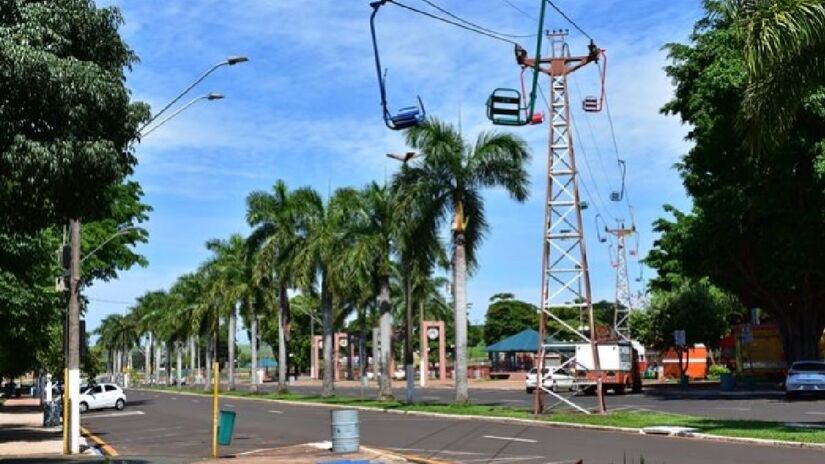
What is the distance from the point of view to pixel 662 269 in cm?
6209

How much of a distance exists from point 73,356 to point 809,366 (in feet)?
97.7

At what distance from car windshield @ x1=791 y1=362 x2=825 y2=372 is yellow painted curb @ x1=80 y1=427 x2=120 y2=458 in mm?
27076

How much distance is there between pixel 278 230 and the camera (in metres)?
57.8

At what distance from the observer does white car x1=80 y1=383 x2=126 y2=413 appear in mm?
53719

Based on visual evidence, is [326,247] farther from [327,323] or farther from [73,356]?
[73,356]

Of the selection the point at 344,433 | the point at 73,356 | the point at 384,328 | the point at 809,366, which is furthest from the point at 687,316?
the point at 73,356

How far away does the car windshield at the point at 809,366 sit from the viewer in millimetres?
39531

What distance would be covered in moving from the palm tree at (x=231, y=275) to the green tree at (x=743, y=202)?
101 feet

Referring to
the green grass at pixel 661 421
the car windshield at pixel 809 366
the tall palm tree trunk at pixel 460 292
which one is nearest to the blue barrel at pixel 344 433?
the green grass at pixel 661 421

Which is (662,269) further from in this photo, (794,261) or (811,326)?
(794,261)

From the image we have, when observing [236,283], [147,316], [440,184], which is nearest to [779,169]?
[440,184]

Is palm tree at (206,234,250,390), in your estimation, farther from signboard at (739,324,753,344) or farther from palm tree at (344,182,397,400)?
signboard at (739,324,753,344)

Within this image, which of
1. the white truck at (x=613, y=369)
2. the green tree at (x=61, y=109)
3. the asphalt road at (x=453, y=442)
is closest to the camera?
the green tree at (x=61, y=109)

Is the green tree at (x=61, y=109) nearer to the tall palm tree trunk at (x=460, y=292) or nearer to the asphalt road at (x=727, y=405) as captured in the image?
the asphalt road at (x=727, y=405)
